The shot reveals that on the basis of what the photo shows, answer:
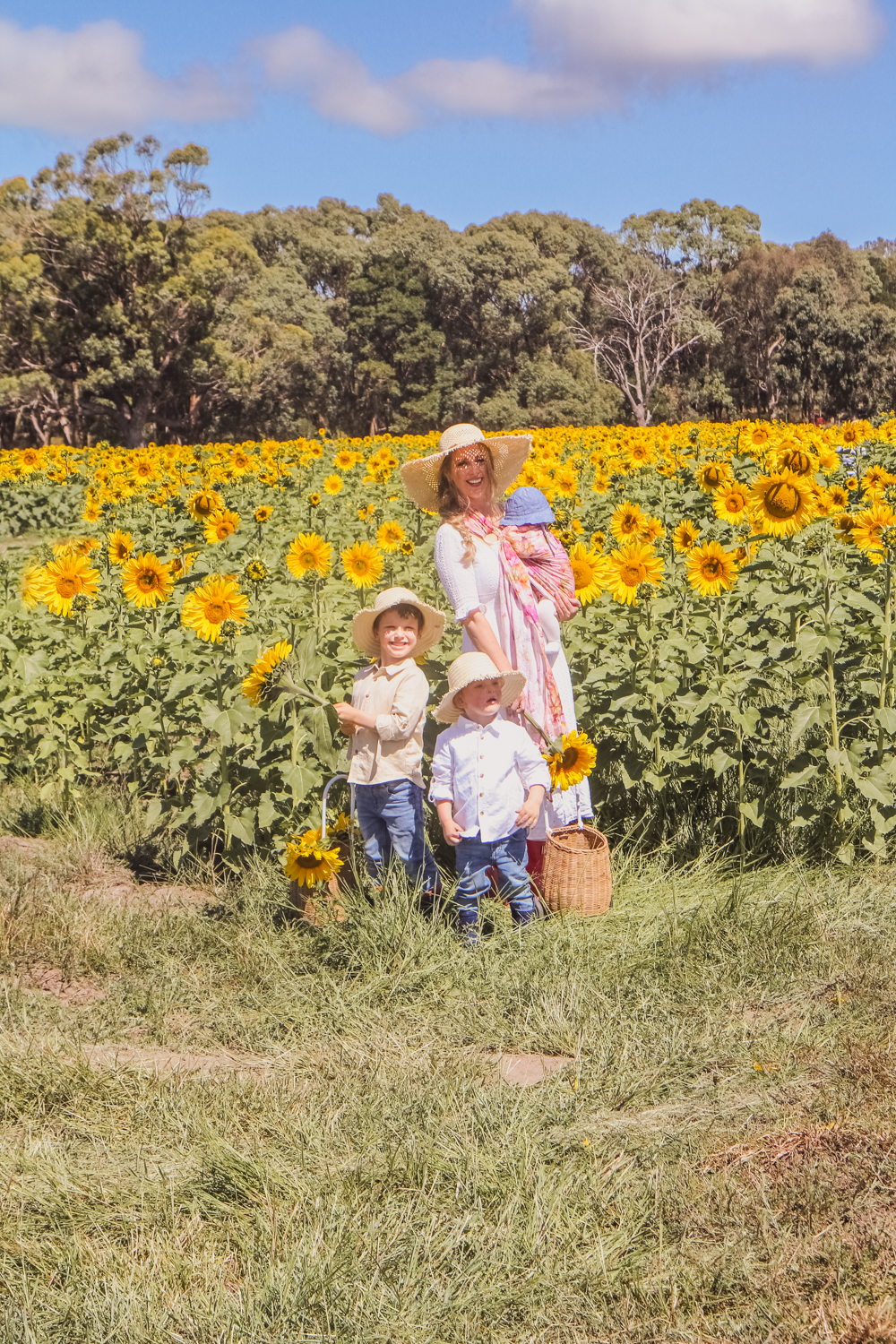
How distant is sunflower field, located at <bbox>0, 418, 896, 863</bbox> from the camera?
15.0 feet

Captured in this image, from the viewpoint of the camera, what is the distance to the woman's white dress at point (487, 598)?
430cm

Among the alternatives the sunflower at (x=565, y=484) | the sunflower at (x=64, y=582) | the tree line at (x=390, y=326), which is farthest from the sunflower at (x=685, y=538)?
the tree line at (x=390, y=326)

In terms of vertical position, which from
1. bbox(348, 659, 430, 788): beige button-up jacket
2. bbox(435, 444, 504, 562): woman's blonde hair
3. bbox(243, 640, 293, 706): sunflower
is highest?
bbox(435, 444, 504, 562): woman's blonde hair

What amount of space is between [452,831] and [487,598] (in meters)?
0.95

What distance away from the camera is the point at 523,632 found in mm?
4430

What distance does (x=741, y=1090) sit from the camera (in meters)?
3.17

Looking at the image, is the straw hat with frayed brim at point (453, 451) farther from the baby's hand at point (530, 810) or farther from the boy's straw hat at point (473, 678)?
the baby's hand at point (530, 810)

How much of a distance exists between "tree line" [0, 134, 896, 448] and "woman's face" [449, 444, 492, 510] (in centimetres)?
3593

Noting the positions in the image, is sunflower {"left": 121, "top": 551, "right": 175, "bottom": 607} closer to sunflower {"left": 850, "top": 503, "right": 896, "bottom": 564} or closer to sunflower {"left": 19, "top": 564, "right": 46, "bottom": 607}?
sunflower {"left": 19, "top": 564, "right": 46, "bottom": 607}

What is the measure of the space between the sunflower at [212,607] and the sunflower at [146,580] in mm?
554

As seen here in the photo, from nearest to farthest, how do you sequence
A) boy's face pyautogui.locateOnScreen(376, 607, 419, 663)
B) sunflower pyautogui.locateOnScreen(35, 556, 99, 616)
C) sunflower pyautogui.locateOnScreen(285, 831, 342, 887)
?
sunflower pyautogui.locateOnScreen(285, 831, 342, 887) < boy's face pyautogui.locateOnScreen(376, 607, 419, 663) < sunflower pyautogui.locateOnScreen(35, 556, 99, 616)

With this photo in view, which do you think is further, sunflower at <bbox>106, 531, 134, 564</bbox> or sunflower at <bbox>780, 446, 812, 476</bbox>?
sunflower at <bbox>106, 531, 134, 564</bbox>

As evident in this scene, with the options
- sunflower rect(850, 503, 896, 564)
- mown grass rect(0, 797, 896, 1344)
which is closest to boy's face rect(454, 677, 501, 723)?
mown grass rect(0, 797, 896, 1344)

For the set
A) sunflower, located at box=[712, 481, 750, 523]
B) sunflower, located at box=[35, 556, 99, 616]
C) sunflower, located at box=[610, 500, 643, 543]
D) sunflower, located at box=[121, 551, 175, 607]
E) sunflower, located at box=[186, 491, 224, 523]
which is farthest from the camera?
sunflower, located at box=[186, 491, 224, 523]
